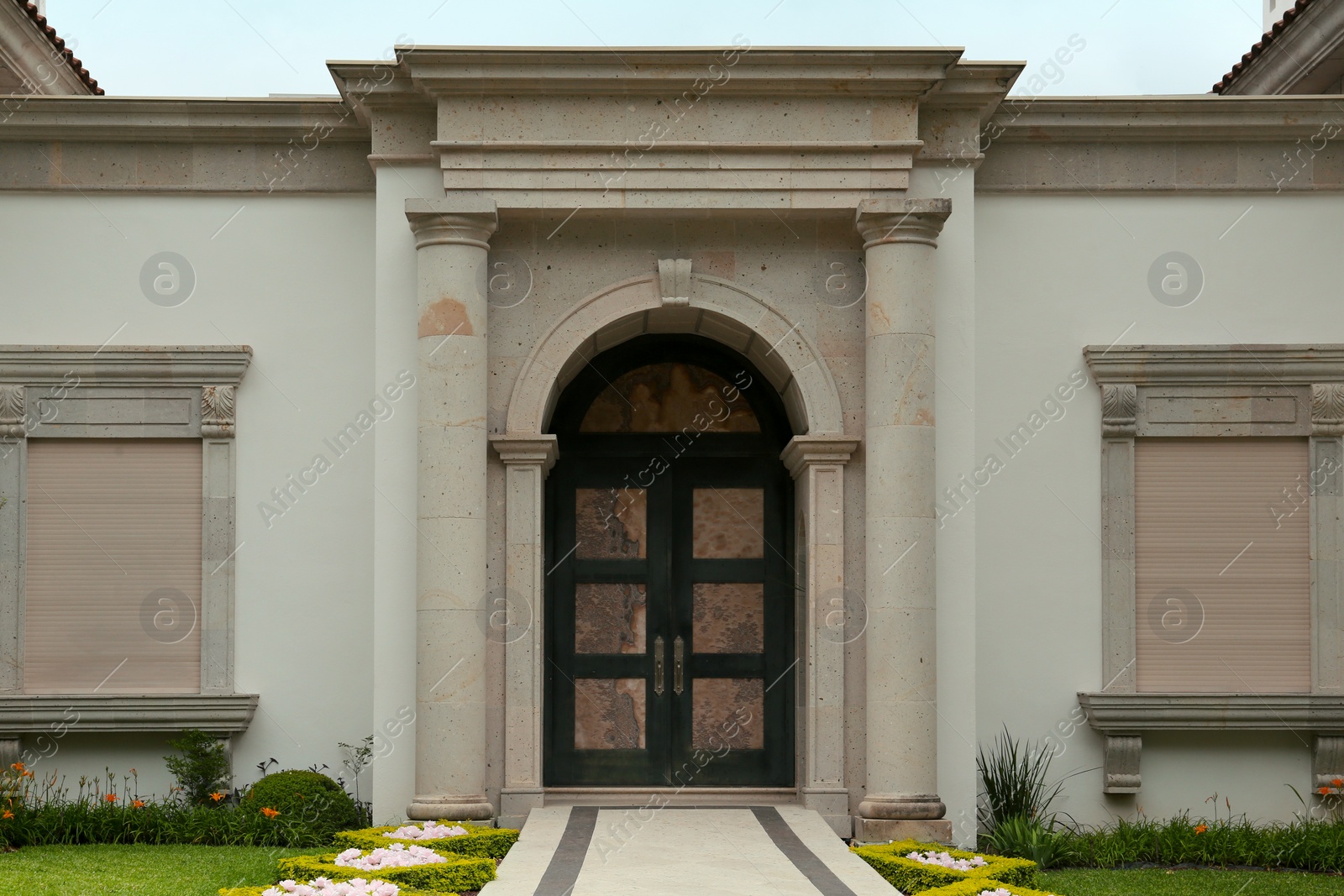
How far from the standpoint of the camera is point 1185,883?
36.0 feet

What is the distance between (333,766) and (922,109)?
8004mm

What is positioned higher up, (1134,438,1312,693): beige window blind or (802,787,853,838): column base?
(1134,438,1312,693): beige window blind

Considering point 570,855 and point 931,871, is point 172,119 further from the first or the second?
point 931,871

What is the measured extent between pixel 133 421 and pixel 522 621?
4.25 metres

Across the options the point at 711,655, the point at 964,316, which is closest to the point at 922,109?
the point at 964,316

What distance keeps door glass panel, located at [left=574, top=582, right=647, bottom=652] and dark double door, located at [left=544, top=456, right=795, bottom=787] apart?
0.04 ft

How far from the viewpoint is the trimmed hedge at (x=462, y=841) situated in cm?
1003

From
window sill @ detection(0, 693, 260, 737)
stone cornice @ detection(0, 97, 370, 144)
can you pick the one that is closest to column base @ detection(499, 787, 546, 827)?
window sill @ detection(0, 693, 260, 737)

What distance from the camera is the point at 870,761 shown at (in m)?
11.5

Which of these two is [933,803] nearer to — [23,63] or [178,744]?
[178,744]

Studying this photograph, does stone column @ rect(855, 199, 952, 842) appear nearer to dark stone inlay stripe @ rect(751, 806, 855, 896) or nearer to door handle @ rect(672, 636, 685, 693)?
dark stone inlay stripe @ rect(751, 806, 855, 896)

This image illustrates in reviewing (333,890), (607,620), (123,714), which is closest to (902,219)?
(607,620)

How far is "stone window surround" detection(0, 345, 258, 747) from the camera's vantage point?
500 inches

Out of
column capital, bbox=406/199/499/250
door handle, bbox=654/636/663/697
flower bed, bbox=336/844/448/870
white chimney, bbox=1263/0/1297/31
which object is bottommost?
flower bed, bbox=336/844/448/870
